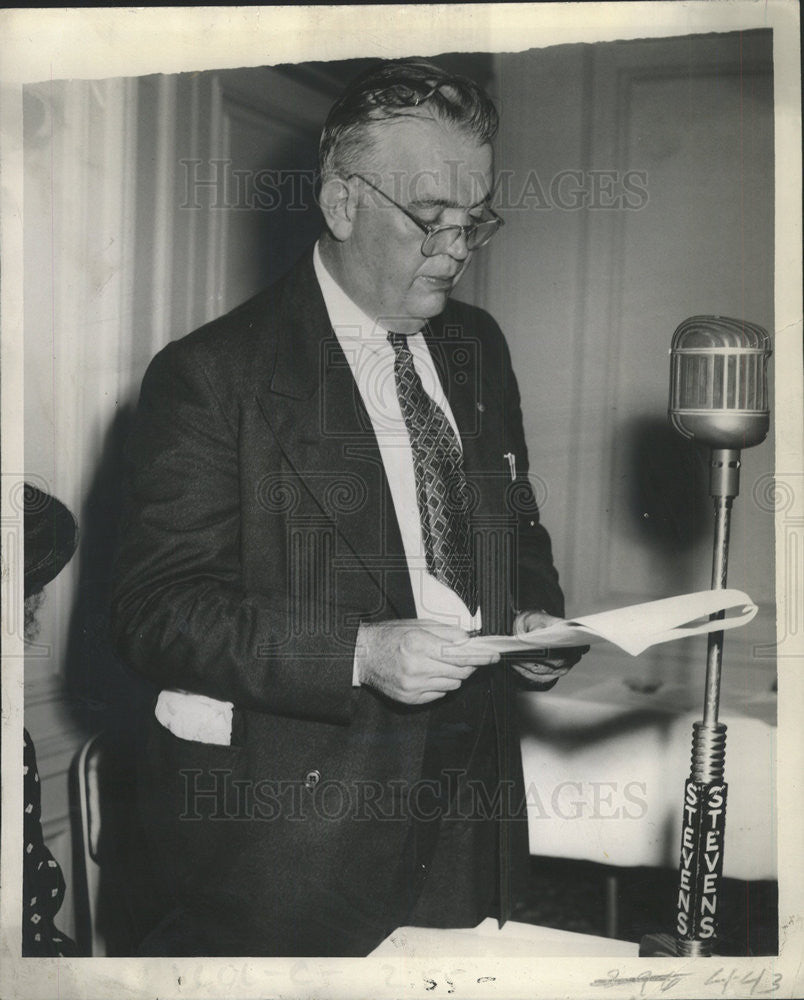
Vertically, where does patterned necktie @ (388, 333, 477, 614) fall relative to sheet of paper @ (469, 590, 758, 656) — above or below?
above

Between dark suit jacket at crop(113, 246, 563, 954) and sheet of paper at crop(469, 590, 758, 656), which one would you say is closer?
sheet of paper at crop(469, 590, 758, 656)

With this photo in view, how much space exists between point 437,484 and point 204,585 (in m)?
0.44

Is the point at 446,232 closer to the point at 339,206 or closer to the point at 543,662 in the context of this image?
the point at 339,206

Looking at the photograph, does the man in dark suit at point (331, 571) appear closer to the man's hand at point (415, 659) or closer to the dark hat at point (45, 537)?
the man's hand at point (415, 659)

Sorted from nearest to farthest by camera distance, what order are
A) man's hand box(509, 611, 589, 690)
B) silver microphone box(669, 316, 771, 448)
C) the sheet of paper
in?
the sheet of paper → silver microphone box(669, 316, 771, 448) → man's hand box(509, 611, 589, 690)

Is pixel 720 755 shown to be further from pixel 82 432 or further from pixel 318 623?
pixel 82 432

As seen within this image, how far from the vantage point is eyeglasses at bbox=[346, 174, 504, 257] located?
1.68 m

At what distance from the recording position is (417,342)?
1.79 m

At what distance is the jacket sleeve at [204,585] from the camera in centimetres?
163

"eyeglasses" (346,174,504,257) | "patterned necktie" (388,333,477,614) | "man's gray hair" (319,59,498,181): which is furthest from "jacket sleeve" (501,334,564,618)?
"man's gray hair" (319,59,498,181)

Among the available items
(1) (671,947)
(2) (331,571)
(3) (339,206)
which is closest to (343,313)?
(3) (339,206)

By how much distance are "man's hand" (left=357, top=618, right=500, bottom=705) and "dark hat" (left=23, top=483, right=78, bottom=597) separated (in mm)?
574

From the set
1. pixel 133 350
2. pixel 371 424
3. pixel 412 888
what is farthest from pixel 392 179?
pixel 412 888

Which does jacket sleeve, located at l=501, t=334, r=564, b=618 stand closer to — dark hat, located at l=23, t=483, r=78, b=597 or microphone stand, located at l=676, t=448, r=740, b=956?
microphone stand, located at l=676, t=448, r=740, b=956
